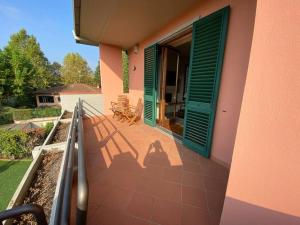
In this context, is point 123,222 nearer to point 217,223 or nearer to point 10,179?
point 217,223

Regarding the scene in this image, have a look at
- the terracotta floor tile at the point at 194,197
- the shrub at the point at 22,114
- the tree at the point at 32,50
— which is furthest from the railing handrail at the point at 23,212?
the tree at the point at 32,50

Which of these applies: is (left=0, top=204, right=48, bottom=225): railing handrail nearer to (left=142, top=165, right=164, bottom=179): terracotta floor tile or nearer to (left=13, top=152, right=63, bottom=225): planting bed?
(left=13, top=152, right=63, bottom=225): planting bed

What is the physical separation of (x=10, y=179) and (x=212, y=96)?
7948 millimetres

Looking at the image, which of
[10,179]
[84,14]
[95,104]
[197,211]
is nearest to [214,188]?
[197,211]

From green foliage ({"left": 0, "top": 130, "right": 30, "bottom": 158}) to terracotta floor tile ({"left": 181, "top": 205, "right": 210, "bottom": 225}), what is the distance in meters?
8.43

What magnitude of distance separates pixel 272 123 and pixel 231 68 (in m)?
1.55

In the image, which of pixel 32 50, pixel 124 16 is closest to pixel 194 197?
pixel 124 16

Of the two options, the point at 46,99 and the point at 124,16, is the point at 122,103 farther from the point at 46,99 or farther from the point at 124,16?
the point at 46,99

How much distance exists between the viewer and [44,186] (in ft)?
4.03

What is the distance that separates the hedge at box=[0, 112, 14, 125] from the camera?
14.8m

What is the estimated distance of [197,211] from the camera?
1.48 metres

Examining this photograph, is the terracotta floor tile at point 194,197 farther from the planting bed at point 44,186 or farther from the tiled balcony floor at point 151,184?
the planting bed at point 44,186

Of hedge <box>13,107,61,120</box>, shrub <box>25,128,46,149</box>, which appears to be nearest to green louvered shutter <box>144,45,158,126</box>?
shrub <box>25,128,46,149</box>

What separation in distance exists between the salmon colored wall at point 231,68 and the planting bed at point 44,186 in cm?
226
